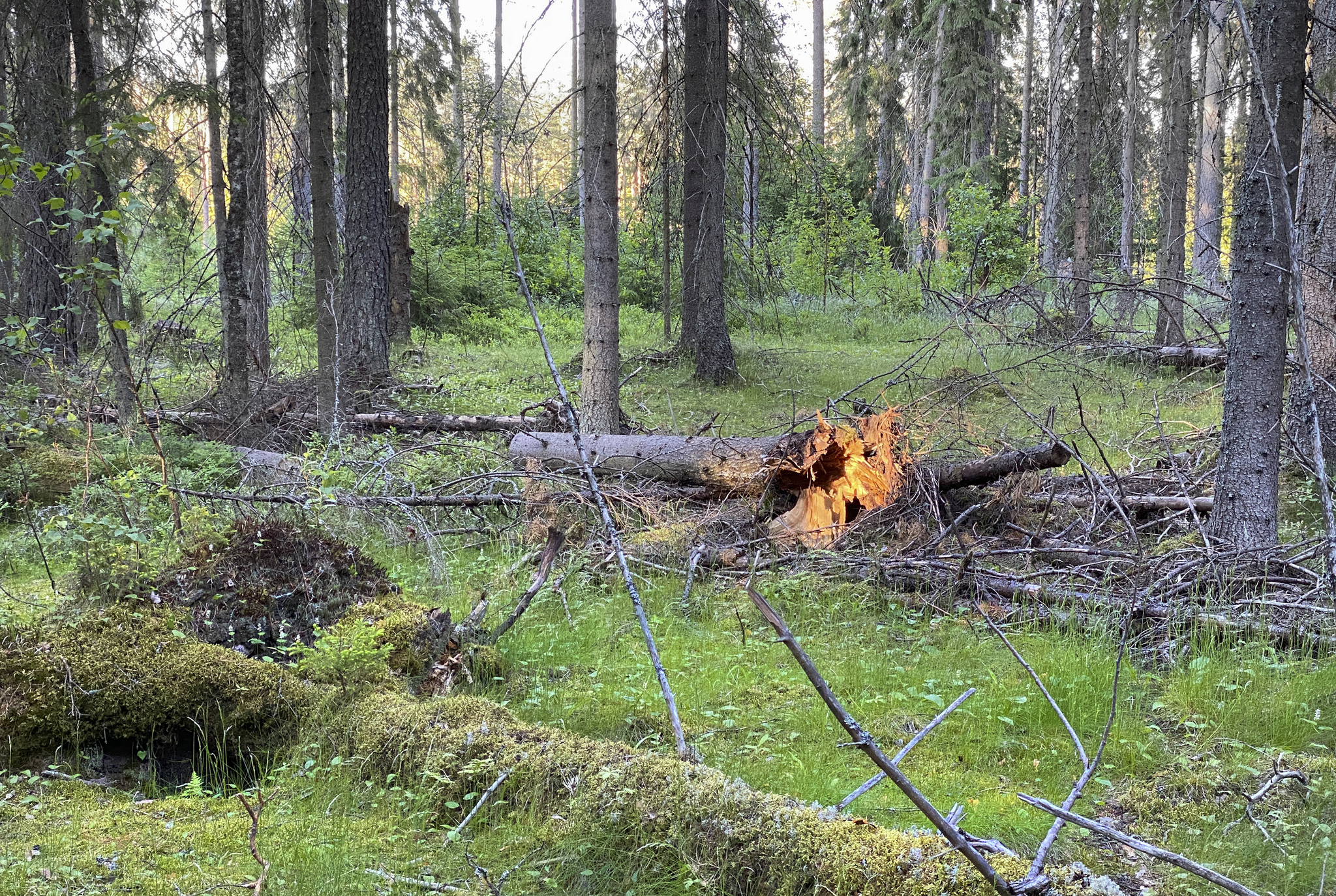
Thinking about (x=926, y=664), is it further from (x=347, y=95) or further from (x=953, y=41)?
(x=953, y=41)

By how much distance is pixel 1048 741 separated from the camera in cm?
372

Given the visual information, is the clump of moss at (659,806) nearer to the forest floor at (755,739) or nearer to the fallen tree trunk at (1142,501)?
the forest floor at (755,739)

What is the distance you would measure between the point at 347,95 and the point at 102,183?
12.9 ft

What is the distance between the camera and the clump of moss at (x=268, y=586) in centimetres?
400

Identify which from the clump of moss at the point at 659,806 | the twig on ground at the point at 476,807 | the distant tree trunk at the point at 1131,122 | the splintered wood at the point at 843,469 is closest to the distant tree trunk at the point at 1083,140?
the distant tree trunk at the point at 1131,122

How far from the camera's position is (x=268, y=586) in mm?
4195

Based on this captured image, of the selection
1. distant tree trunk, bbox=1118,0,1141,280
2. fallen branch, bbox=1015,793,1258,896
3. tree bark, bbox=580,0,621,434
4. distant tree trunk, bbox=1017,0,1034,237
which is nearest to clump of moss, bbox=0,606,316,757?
fallen branch, bbox=1015,793,1258,896

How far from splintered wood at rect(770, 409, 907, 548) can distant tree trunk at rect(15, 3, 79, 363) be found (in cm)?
654

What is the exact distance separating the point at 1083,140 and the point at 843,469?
9.73 meters

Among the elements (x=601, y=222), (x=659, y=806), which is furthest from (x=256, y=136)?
(x=659, y=806)

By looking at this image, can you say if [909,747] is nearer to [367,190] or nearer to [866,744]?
[866,744]

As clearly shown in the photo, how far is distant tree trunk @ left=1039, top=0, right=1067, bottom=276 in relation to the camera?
14.1 m

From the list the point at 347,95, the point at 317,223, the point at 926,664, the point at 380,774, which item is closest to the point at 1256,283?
the point at 926,664

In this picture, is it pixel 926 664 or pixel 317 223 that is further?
pixel 317 223
